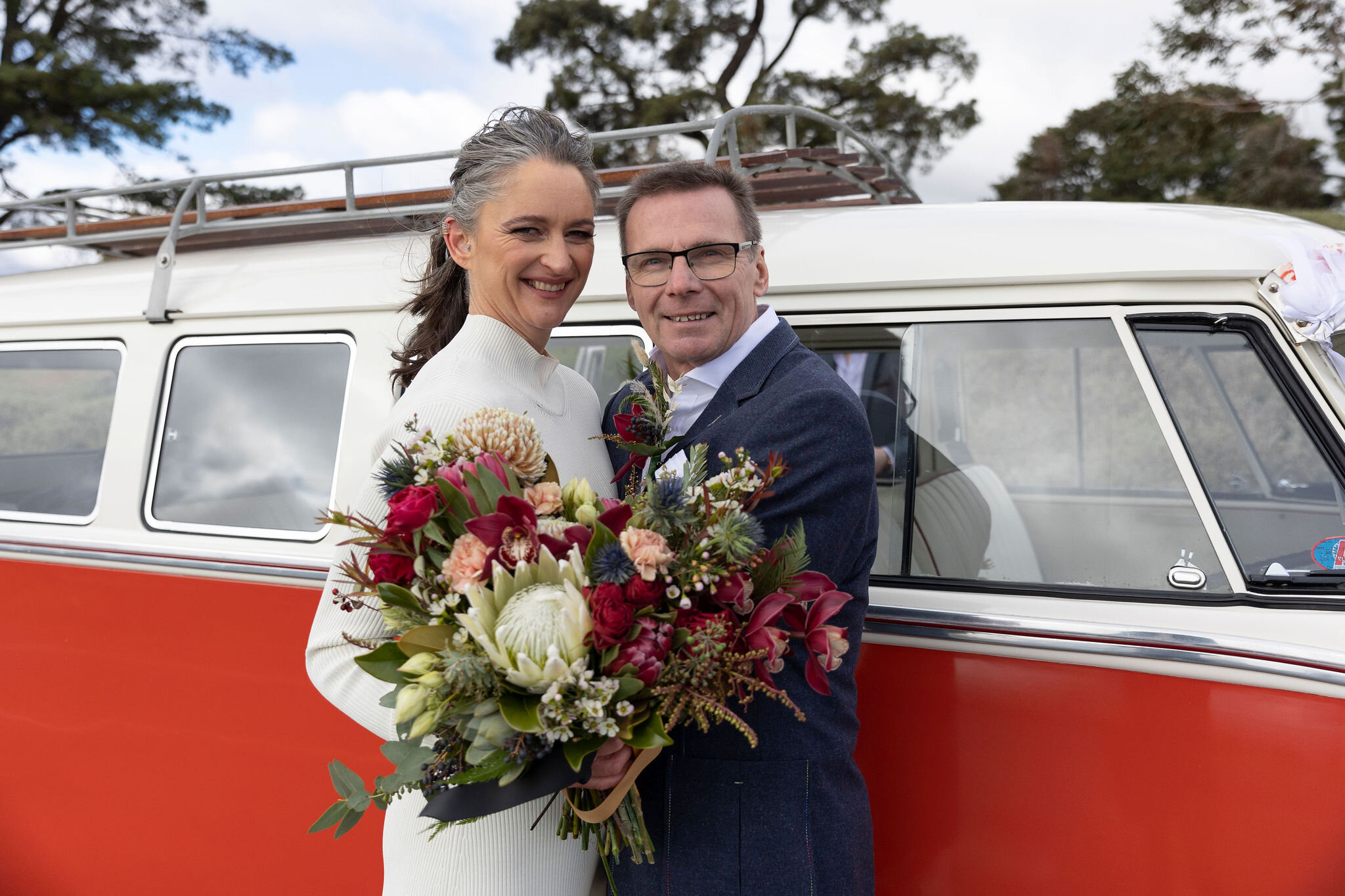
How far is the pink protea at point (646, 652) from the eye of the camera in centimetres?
139

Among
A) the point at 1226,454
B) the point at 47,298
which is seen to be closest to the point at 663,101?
the point at 47,298

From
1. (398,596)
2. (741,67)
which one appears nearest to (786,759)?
(398,596)

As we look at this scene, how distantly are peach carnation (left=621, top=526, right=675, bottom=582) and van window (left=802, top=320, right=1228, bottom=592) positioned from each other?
1.24m

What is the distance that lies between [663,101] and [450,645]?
19.8m

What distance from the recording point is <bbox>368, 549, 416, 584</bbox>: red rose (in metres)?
1.49

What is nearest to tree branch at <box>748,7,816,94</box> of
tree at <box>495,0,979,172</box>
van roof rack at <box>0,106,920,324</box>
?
tree at <box>495,0,979,172</box>

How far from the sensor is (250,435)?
3275 mm

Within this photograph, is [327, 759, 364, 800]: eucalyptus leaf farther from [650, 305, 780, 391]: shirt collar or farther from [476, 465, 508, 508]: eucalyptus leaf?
[650, 305, 780, 391]: shirt collar

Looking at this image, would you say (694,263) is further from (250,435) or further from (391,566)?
(250,435)

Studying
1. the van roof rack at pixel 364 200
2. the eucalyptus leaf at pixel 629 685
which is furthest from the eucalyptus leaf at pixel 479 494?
the van roof rack at pixel 364 200

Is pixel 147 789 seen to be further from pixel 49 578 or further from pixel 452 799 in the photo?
pixel 452 799

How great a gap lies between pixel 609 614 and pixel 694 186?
115cm

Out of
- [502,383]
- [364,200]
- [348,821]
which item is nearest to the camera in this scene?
[348,821]

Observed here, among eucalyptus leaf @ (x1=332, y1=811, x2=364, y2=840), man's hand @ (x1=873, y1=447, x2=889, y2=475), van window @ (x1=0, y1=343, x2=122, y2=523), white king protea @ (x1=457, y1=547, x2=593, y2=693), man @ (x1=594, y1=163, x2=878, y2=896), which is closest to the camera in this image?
white king protea @ (x1=457, y1=547, x2=593, y2=693)
